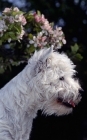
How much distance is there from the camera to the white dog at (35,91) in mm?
4414

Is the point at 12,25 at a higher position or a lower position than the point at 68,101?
higher

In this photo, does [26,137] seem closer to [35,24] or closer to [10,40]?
[10,40]

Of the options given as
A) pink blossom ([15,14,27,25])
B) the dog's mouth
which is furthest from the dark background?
the dog's mouth

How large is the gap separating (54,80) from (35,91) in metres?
0.20

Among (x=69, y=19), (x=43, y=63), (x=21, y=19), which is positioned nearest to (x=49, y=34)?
(x=21, y=19)

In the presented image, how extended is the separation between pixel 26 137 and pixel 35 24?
1681mm

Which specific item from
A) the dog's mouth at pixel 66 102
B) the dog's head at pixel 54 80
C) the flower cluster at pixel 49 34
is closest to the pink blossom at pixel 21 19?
the flower cluster at pixel 49 34

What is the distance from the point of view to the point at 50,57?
14.5 feet

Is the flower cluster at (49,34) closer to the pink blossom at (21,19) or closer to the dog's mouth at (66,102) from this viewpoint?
the pink blossom at (21,19)

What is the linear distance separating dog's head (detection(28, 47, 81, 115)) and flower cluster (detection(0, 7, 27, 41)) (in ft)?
3.17

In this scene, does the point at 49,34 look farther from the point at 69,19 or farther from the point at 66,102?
the point at 69,19

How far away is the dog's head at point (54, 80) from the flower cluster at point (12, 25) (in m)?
0.97

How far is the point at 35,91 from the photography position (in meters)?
4.42

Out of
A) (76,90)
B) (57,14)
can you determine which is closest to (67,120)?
(76,90)
